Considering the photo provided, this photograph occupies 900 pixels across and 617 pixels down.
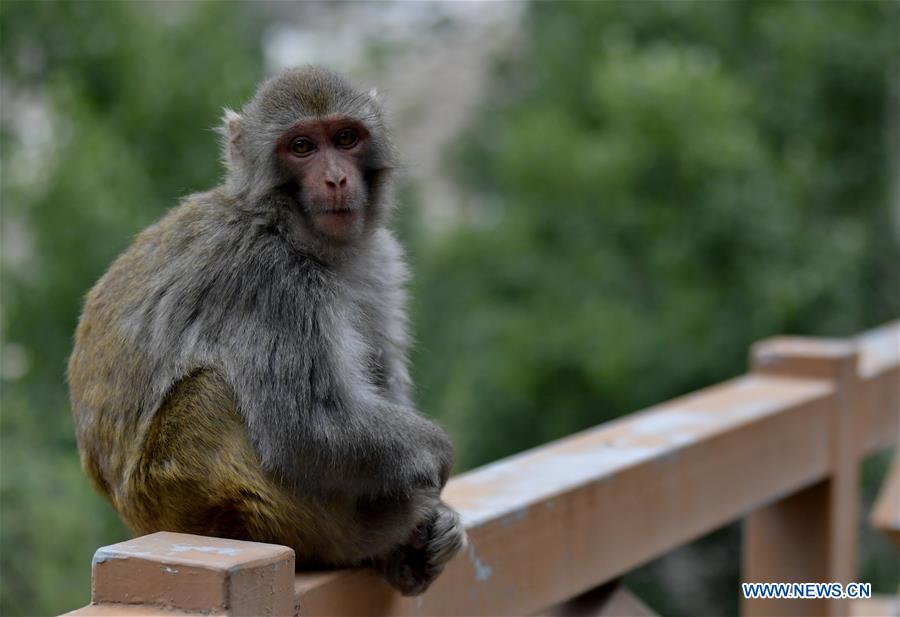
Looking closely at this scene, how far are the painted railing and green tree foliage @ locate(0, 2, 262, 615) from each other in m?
6.65

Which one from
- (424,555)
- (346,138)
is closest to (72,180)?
(346,138)

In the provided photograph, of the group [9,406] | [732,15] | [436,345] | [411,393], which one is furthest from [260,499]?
[732,15]

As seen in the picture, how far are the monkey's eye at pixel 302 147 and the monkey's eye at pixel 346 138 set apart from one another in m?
0.06

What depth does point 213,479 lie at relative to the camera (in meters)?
2.25

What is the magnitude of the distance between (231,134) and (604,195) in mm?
14376

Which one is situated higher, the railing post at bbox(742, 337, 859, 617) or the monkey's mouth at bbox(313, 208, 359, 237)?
the monkey's mouth at bbox(313, 208, 359, 237)

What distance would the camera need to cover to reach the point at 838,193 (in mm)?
18375

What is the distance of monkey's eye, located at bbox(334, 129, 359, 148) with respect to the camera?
2.62 m

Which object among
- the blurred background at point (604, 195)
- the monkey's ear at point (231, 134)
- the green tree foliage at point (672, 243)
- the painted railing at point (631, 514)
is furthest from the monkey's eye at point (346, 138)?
the green tree foliage at point (672, 243)

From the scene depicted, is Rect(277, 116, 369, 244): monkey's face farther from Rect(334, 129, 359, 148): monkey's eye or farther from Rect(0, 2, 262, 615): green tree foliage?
Rect(0, 2, 262, 615): green tree foliage

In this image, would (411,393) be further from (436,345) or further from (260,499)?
(436,345)

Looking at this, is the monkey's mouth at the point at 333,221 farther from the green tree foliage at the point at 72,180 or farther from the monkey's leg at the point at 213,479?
the green tree foliage at the point at 72,180

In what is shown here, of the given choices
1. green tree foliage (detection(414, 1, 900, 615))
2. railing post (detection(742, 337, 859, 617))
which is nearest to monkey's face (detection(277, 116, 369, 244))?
railing post (detection(742, 337, 859, 617))

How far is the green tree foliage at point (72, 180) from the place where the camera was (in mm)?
10375
